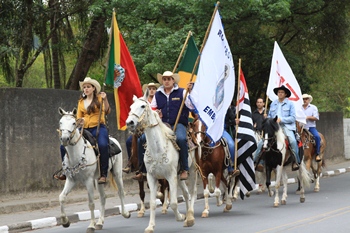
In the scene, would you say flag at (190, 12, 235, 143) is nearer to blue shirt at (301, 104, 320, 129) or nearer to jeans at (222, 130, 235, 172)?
jeans at (222, 130, 235, 172)

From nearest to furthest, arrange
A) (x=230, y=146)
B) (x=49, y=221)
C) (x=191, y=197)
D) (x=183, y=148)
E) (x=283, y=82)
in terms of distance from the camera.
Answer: (x=183, y=148) → (x=191, y=197) → (x=49, y=221) → (x=230, y=146) → (x=283, y=82)

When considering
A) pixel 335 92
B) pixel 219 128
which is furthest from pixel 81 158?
pixel 335 92

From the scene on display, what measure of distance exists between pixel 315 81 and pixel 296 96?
33.1ft

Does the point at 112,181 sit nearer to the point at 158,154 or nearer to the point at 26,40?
the point at 158,154

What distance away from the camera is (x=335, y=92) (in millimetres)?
48969

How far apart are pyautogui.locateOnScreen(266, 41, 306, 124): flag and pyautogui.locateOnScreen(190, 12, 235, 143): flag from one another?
15.1 feet

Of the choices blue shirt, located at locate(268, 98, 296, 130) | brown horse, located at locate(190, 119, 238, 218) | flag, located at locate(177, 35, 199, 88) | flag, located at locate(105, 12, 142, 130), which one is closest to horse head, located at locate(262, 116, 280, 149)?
blue shirt, located at locate(268, 98, 296, 130)

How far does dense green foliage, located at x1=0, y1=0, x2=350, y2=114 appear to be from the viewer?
20797mm

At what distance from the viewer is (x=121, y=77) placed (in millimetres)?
14289

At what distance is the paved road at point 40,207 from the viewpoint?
13953 mm

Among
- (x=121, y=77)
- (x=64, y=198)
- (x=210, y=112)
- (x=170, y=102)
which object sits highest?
(x=121, y=77)

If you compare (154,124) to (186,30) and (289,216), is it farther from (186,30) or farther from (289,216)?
(186,30)

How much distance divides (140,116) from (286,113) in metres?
6.74

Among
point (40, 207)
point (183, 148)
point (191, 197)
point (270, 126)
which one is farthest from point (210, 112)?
point (40, 207)
